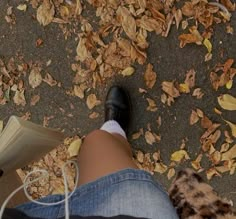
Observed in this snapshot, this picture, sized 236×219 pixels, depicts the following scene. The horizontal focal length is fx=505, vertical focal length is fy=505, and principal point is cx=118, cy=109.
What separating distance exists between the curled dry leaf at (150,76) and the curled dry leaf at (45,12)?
19.1 inches

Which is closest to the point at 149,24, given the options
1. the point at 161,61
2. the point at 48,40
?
the point at 161,61

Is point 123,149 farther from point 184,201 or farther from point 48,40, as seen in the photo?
point 48,40

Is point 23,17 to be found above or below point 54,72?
above

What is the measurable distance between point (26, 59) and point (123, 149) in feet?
2.46

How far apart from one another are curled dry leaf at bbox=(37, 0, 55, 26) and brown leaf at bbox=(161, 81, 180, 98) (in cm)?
58

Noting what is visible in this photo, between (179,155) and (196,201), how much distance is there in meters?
0.55

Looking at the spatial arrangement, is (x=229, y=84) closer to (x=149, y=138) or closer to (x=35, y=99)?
(x=149, y=138)

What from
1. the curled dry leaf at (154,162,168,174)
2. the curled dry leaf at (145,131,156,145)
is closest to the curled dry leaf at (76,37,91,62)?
the curled dry leaf at (145,131,156,145)

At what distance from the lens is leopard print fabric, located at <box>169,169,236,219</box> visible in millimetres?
1391

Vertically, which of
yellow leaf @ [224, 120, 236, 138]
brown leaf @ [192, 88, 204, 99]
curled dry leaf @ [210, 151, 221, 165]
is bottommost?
curled dry leaf @ [210, 151, 221, 165]

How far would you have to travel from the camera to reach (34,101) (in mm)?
2195

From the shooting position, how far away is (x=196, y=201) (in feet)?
4.75

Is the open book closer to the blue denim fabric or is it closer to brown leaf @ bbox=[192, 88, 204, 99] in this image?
the blue denim fabric

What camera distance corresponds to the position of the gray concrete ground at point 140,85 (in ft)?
6.38
